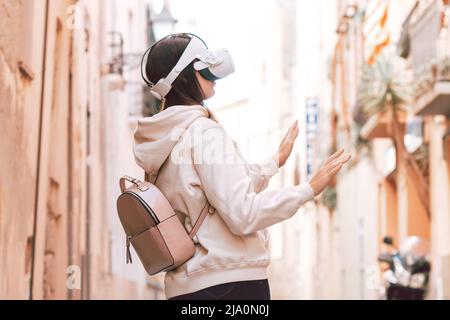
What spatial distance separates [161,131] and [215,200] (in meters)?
0.26

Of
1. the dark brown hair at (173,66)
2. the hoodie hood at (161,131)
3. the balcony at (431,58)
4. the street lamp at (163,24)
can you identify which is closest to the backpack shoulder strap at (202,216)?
the hoodie hood at (161,131)

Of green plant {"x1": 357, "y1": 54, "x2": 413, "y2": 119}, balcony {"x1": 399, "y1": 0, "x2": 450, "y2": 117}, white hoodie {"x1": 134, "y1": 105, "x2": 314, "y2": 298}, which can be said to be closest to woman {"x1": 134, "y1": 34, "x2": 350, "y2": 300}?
white hoodie {"x1": 134, "y1": 105, "x2": 314, "y2": 298}

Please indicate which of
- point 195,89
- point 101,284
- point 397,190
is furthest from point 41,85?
point 397,190

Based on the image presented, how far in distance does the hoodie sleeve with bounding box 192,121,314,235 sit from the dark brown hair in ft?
0.51

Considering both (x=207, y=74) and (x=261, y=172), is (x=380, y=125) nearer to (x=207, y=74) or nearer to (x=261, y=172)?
(x=261, y=172)

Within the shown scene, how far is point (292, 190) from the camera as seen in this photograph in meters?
2.65

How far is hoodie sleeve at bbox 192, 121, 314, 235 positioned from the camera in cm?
258

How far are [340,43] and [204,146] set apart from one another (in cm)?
1963

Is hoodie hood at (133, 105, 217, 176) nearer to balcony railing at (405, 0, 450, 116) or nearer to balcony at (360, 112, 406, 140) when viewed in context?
balcony railing at (405, 0, 450, 116)

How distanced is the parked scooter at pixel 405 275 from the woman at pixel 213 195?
31.8 feet

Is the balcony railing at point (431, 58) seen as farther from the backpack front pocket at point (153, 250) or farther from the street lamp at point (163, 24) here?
the backpack front pocket at point (153, 250)

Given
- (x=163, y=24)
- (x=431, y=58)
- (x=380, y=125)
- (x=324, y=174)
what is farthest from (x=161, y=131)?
(x=380, y=125)

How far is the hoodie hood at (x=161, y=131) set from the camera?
271cm

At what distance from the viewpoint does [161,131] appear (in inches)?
109
